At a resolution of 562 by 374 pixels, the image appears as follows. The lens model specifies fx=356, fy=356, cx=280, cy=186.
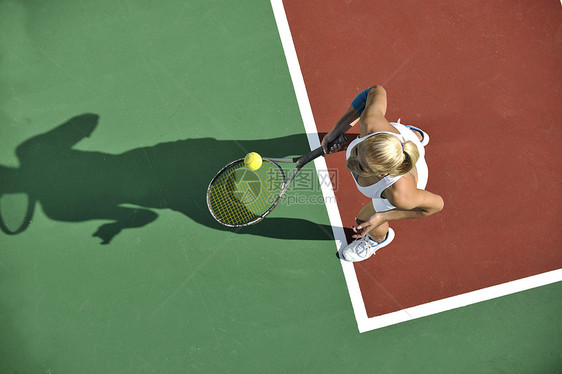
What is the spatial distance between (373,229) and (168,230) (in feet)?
6.92

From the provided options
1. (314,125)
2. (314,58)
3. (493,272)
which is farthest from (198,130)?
(493,272)

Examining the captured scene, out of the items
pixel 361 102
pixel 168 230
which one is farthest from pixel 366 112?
pixel 168 230

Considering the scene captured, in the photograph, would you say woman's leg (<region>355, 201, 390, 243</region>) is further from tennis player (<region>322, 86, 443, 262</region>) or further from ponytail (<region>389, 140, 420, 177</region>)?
ponytail (<region>389, 140, 420, 177</region>)

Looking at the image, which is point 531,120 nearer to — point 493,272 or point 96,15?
point 493,272

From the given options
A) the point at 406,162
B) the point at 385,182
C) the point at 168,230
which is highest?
the point at 406,162

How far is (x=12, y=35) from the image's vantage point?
13.2 feet

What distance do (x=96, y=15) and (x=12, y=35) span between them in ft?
→ 3.13

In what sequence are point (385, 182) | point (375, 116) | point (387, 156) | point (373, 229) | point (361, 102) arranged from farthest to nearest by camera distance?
point (373, 229) < point (361, 102) < point (375, 116) < point (385, 182) < point (387, 156)

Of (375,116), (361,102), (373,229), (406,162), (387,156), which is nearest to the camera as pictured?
(387,156)

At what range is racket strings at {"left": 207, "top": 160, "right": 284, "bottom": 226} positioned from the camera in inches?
145

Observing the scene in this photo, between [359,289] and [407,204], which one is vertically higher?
[407,204]

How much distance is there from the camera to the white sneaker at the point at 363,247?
3537mm

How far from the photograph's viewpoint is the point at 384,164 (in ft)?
7.53

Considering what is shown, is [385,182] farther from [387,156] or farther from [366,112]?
[366,112]
